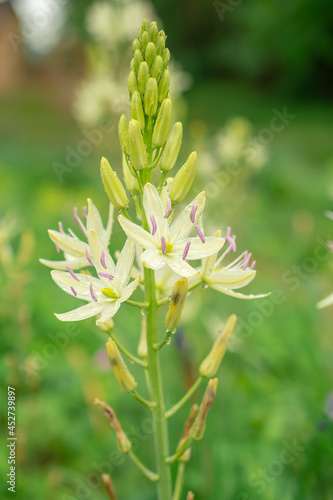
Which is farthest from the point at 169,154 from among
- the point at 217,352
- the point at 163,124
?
the point at 217,352

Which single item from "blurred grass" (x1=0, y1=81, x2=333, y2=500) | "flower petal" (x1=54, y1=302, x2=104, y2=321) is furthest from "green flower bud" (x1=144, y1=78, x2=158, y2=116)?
"blurred grass" (x1=0, y1=81, x2=333, y2=500)

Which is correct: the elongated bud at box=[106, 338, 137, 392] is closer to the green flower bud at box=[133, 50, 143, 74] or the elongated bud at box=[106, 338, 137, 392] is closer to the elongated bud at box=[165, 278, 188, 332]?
the elongated bud at box=[165, 278, 188, 332]

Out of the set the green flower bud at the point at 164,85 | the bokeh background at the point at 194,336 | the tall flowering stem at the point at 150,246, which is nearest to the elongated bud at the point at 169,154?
the tall flowering stem at the point at 150,246

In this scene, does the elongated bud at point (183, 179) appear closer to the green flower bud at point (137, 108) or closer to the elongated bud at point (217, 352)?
the green flower bud at point (137, 108)

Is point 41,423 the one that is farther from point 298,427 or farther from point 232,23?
point 232,23

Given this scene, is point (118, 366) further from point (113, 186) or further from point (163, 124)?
point (163, 124)
